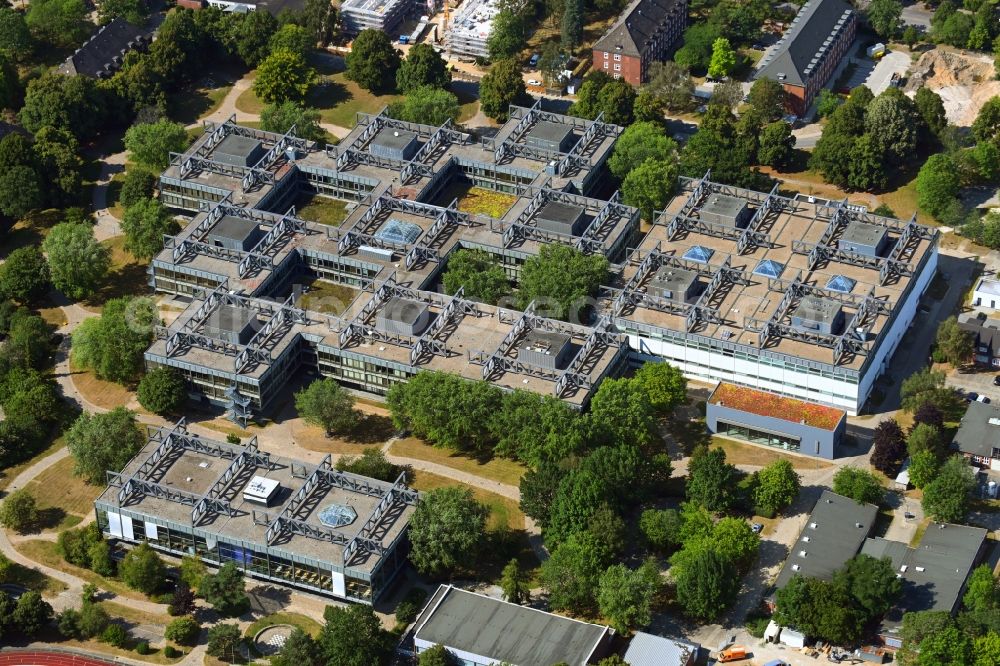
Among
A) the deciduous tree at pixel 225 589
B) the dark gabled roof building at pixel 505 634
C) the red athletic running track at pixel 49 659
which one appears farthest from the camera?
the deciduous tree at pixel 225 589

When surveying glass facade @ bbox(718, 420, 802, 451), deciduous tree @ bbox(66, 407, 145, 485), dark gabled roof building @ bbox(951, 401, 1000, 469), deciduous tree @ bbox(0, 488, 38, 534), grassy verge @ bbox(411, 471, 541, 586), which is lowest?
deciduous tree @ bbox(0, 488, 38, 534)

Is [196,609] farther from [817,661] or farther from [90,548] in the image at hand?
[817,661]

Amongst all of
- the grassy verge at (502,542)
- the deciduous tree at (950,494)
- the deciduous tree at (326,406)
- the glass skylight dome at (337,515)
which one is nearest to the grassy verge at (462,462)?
the grassy verge at (502,542)

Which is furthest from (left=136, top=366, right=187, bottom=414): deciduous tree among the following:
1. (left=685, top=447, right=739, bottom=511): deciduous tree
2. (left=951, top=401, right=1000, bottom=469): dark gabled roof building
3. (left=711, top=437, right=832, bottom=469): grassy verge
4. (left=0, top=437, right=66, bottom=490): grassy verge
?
(left=951, top=401, right=1000, bottom=469): dark gabled roof building

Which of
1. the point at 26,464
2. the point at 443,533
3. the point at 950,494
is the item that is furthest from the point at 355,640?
the point at 950,494

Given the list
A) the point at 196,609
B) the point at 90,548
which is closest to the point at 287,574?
the point at 196,609

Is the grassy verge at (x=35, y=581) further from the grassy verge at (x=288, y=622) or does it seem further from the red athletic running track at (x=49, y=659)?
the grassy verge at (x=288, y=622)

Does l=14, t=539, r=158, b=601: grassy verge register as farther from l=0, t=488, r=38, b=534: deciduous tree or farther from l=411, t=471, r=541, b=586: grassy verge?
l=411, t=471, r=541, b=586: grassy verge
